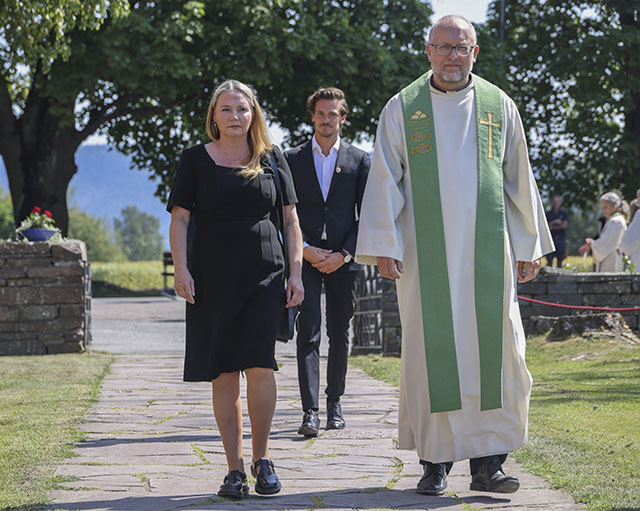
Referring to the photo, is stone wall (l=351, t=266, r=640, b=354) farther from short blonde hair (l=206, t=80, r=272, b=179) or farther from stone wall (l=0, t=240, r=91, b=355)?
short blonde hair (l=206, t=80, r=272, b=179)

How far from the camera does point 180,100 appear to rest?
2434cm

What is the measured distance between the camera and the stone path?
4594mm

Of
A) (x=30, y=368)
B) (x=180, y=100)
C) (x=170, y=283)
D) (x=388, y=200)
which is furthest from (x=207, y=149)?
(x=170, y=283)

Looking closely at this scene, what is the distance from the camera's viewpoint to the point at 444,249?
5020mm

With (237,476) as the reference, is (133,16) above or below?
above

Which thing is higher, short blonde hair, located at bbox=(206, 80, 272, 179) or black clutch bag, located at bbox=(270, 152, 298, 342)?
short blonde hair, located at bbox=(206, 80, 272, 179)

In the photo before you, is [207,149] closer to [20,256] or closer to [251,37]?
[20,256]

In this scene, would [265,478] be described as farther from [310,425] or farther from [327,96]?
[327,96]

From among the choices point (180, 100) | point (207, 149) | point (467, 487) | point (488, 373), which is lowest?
point (467, 487)

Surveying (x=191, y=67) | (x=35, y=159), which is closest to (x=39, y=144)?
(x=35, y=159)

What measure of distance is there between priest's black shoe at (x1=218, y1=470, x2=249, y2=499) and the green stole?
89cm

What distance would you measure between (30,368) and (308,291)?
189 inches

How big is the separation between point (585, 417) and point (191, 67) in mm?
15939

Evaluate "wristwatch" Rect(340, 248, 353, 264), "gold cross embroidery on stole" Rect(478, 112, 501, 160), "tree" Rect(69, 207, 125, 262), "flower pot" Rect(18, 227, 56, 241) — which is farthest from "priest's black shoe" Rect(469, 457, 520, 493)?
"tree" Rect(69, 207, 125, 262)
